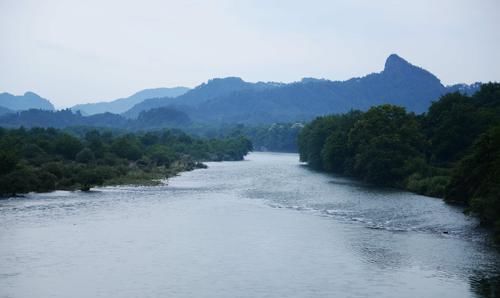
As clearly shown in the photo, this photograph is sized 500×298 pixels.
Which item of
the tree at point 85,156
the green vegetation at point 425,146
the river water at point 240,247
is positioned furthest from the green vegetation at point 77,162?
the green vegetation at point 425,146

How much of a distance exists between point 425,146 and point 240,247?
4304cm

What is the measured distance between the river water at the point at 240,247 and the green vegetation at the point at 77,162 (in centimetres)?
401

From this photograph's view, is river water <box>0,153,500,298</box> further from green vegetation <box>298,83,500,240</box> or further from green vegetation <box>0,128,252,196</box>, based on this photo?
green vegetation <box>0,128,252,196</box>

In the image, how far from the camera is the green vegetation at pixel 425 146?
176 ft

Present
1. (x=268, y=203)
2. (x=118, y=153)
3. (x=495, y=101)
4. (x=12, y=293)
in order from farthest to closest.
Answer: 1. (x=118, y=153)
2. (x=495, y=101)
3. (x=268, y=203)
4. (x=12, y=293)

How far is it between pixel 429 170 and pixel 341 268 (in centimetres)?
3717

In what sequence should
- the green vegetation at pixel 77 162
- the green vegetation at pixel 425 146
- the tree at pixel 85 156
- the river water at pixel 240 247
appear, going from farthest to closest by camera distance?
1. the tree at pixel 85 156
2. the green vegetation at pixel 77 162
3. the green vegetation at pixel 425 146
4. the river water at pixel 240 247

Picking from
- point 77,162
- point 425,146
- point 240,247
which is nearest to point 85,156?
point 77,162

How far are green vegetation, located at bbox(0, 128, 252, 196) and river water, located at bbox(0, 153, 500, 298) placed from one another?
4.01 m

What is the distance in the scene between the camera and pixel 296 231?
3838cm

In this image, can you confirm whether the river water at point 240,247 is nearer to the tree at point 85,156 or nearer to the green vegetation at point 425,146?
the green vegetation at point 425,146

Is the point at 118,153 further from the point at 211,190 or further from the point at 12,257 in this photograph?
the point at 12,257

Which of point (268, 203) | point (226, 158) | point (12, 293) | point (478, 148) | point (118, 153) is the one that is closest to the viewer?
point (12, 293)

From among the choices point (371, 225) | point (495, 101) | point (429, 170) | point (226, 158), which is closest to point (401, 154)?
point (429, 170)
